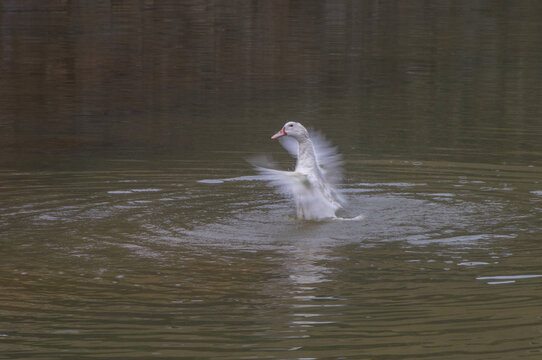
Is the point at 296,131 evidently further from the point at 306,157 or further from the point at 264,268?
the point at 264,268

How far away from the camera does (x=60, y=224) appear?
39.9ft

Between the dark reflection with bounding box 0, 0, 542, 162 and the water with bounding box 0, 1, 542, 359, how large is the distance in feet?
0.37

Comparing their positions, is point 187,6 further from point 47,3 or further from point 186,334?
point 186,334

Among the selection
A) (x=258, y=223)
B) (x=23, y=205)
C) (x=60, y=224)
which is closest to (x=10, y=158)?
(x=23, y=205)

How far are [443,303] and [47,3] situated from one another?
4343cm

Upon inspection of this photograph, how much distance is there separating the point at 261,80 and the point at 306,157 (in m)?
14.4

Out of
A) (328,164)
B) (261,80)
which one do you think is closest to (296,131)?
(328,164)

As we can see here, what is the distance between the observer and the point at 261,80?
27.2 m

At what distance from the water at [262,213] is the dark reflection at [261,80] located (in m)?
0.11

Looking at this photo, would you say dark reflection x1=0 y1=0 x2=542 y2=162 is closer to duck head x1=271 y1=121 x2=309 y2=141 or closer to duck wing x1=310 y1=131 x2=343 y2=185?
duck wing x1=310 y1=131 x2=343 y2=185

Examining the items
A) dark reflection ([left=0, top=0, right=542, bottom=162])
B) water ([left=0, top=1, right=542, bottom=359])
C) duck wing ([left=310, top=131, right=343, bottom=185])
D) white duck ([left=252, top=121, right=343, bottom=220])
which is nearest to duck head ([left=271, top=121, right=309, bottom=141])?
white duck ([left=252, top=121, right=343, bottom=220])

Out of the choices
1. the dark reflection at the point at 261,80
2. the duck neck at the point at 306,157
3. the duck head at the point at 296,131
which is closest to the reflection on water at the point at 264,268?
the duck neck at the point at 306,157

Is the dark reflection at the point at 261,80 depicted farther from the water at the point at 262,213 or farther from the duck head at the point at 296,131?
the duck head at the point at 296,131

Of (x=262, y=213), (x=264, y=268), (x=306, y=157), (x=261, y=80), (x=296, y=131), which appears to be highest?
(x=261, y=80)
